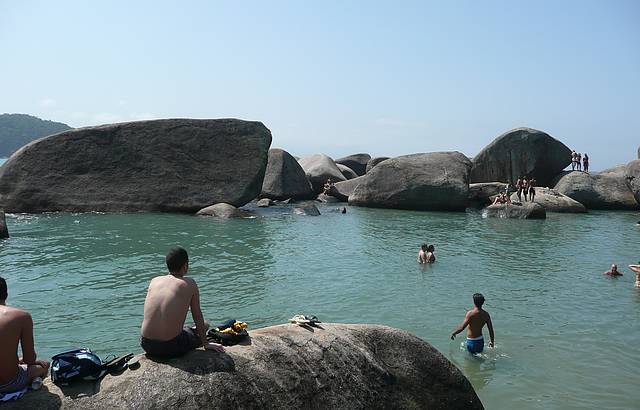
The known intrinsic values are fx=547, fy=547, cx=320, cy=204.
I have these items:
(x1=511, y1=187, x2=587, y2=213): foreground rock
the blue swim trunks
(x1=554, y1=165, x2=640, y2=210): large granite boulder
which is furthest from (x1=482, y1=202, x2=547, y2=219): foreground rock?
the blue swim trunks

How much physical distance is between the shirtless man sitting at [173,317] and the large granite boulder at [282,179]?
111 feet

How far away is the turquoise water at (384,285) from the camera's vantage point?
9500mm

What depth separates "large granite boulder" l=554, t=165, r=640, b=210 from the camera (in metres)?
38.4

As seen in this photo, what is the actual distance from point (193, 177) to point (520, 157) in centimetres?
2399

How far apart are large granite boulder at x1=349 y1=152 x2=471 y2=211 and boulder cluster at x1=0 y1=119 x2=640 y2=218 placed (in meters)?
0.06

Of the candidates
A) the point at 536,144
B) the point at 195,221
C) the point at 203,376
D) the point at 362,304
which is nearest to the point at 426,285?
the point at 362,304

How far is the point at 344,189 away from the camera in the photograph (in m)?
42.2

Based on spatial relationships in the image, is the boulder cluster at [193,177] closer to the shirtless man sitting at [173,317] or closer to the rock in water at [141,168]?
the rock in water at [141,168]

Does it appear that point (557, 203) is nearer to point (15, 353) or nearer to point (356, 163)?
point (356, 163)

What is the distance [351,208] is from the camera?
3672 cm

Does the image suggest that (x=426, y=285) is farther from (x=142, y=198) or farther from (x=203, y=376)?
(x=142, y=198)

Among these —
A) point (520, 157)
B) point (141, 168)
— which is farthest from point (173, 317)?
point (520, 157)

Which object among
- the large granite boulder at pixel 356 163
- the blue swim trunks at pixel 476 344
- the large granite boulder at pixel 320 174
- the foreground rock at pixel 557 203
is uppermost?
the large granite boulder at pixel 356 163

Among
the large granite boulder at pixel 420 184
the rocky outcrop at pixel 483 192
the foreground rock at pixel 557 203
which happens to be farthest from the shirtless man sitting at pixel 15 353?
the rocky outcrop at pixel 483 192
